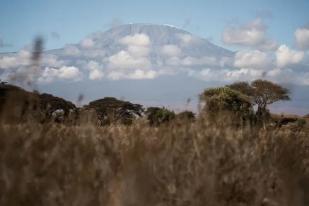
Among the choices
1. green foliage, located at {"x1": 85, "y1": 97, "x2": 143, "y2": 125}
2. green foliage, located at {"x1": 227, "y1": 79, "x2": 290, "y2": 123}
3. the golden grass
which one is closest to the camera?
the golden grass

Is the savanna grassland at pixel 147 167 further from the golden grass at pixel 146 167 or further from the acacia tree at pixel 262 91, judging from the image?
the acacia tree at pixel 262 91

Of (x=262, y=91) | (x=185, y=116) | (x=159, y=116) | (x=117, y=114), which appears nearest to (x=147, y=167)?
(x=185, y=116)

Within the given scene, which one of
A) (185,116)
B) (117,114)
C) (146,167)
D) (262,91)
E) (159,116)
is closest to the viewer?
(146,167)

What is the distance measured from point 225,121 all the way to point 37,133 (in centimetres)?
267

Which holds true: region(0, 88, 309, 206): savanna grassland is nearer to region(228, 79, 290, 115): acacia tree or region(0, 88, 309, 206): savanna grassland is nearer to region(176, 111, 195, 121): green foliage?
region(176, 111, 195, 121): green foliage

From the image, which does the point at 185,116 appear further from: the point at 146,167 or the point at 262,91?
the point at 262,91

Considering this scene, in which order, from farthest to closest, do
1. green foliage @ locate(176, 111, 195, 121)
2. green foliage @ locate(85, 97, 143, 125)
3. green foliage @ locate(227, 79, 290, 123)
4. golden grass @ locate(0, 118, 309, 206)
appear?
green foliage @ locate(227, 79, 290, 123)
green foliage @ locate(85, 97, 143, 125)
green foliage @ locate(176, 111, 195, 121)
golden grass @ locate(0, 118, 309, 206)

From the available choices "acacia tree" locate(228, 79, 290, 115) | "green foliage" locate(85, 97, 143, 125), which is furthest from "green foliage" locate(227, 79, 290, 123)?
"green foliage" locate(85, 97, 143, 125)

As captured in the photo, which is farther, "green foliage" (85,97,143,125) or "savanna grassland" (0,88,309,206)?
"green foliage" (85,97,143,125)

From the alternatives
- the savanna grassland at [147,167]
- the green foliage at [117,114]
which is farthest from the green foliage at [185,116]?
the green foliage at [117,114]

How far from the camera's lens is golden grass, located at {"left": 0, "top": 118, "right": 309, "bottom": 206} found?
4.72m

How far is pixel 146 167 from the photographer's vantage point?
506 cm

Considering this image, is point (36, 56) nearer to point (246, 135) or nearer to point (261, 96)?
point (246, 135)

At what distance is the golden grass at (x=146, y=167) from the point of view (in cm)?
472
